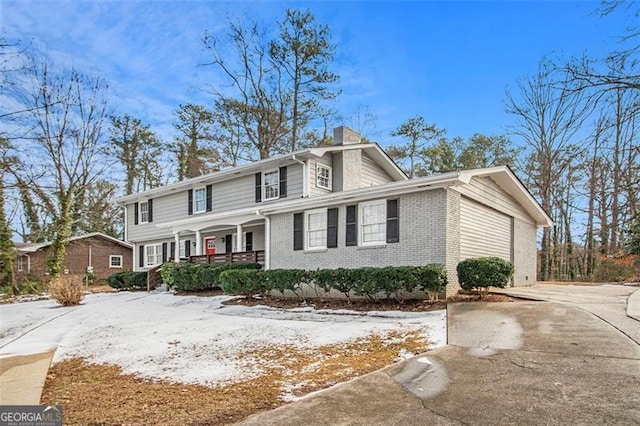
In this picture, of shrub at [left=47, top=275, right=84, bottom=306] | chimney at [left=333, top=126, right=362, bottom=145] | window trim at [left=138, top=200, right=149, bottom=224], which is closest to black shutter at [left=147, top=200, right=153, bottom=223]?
window trim at [left=138, top=200, right=149, bottom=224]

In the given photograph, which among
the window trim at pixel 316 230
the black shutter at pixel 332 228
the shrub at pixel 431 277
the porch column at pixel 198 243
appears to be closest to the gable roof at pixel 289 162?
the porch column at pixel 198 243

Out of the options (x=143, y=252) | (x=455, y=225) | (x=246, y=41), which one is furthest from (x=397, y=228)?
(x=246, y=41)

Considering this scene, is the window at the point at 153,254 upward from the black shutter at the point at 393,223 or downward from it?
downward

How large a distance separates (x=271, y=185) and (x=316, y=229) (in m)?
5.26

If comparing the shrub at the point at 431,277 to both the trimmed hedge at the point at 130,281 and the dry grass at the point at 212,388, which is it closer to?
the dry grass at the point at 212,388

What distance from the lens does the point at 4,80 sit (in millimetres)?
7180

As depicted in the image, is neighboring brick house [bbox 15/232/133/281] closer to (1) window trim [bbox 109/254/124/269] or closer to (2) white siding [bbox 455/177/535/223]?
(1) window trim [bbox 109/254/124/269]

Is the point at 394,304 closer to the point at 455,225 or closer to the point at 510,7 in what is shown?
the point at 455,225

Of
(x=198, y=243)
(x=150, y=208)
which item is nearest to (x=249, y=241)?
(x=198, y=243)

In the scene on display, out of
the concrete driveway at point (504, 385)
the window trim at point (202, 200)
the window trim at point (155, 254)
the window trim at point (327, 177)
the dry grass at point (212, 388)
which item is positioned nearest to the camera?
the concrete driveway at point (504, 385)

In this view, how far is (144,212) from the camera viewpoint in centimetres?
2620

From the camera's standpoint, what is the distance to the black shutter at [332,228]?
14219 millimetres

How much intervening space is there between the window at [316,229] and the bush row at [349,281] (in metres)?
1.53

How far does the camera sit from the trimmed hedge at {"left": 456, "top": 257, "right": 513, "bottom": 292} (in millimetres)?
11148
